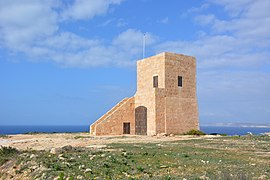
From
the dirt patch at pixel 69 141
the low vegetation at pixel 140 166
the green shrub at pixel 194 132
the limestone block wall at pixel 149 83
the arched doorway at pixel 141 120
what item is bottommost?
the low vegetation at pixel 140 166

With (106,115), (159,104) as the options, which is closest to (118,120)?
(106,115)

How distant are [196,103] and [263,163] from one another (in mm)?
19792

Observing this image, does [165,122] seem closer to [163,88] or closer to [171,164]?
[163,88]

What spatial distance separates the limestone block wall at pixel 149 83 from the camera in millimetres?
27609

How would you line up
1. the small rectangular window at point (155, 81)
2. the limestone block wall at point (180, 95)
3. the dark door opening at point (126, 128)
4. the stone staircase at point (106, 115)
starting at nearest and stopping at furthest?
the limestone block wall at point (180, 95) → the small rectangular window at point (155, 81) → the stone staircase at point (106, 115) → the dark door opening at point (126, 128)

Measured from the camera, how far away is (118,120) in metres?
28.5

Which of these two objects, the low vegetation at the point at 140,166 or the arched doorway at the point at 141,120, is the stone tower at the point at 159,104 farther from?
the low vegetation at the point at 140,166

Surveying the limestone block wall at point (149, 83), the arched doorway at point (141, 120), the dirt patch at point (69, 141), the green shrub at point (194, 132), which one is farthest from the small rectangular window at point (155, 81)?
the dirt patch at point (69, 141)

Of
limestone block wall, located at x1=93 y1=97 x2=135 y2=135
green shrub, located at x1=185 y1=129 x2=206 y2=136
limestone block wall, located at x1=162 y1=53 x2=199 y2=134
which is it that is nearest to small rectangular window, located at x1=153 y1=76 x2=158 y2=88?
limestone block wall, located at x1=162 y1=53 x2=199 y2=134

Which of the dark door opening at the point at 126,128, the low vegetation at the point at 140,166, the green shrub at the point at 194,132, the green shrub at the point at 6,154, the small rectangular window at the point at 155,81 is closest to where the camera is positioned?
the low vegetation at the point at 140,166

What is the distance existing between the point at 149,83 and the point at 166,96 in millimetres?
2472

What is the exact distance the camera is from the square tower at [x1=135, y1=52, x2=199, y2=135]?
27578mm

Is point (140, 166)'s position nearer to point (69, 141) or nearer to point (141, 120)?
point (69, 141)

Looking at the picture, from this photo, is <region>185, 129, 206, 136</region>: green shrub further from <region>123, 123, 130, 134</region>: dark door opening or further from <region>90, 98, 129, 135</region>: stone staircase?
<region>90, 98, 129, 135</region>: stone staircase
